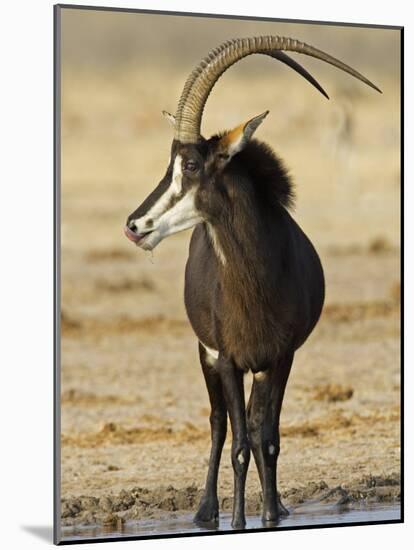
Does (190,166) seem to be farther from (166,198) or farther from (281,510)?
(281,510)

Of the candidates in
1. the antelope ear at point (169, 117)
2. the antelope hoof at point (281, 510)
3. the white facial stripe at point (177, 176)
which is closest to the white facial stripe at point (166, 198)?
the white facial stripe at point (177, 176)

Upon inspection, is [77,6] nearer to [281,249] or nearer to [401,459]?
[281,249]

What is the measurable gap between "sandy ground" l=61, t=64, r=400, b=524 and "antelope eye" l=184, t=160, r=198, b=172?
0.92 meters

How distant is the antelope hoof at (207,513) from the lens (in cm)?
1273

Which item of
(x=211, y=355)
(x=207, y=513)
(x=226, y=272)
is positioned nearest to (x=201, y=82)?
(x=226, y=272)

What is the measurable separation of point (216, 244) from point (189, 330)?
263 centimetres

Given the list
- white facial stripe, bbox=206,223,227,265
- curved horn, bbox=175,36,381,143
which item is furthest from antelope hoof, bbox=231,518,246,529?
curved horn, bbox=175,36,381,143

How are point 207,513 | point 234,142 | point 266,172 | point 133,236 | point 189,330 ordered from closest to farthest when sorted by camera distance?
point 133,236
point 234,142
point 266,172
point 207,513
point 189,330

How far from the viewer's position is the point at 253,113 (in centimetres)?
1341

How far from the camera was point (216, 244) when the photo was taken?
12.1 metres

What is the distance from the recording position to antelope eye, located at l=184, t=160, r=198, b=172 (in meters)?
Result: 12.0

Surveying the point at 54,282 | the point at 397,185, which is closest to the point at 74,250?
the point at 54,282

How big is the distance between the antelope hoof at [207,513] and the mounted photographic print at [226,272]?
0.01m

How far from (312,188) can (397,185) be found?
57cm
